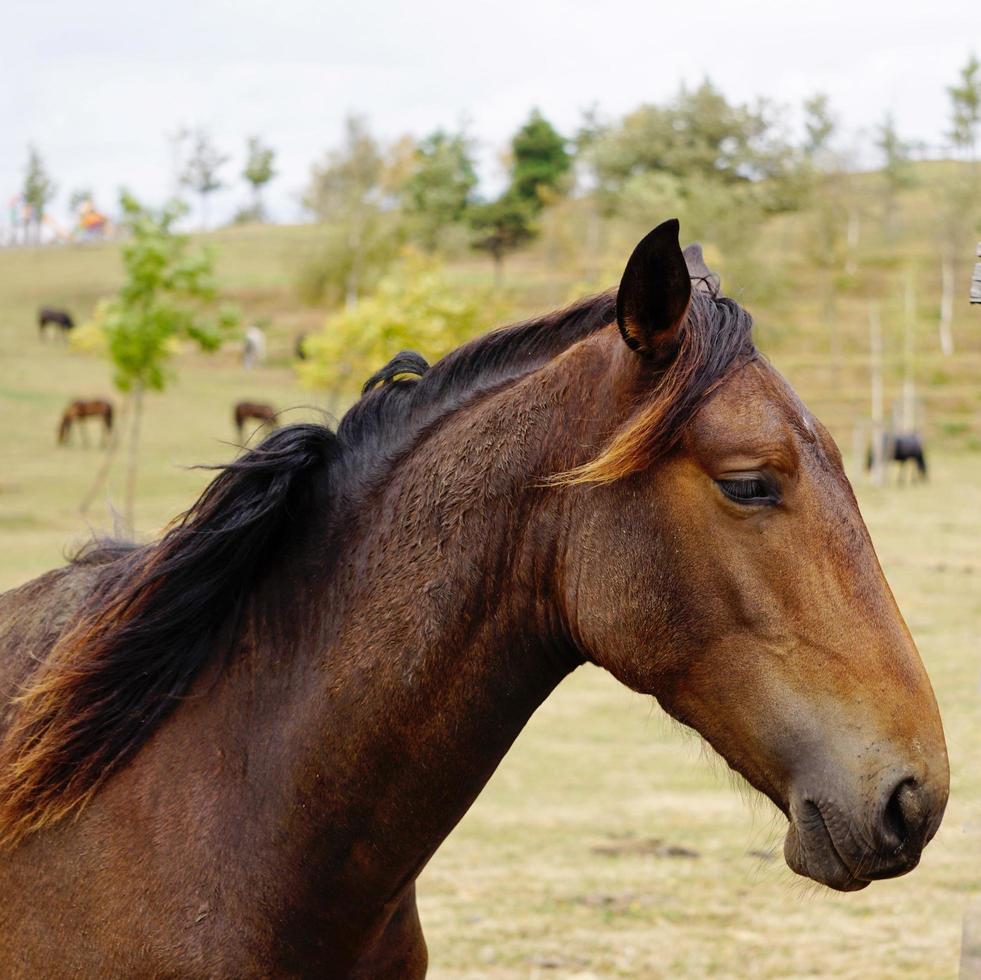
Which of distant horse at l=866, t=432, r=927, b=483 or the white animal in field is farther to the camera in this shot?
the white animal in field

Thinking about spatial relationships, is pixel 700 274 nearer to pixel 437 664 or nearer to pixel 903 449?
pixel 437 664

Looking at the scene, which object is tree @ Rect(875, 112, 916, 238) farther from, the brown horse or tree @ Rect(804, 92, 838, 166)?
the brown horse

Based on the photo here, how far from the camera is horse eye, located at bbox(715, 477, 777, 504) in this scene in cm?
200

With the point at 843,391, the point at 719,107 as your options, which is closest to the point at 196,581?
the point at 843,391

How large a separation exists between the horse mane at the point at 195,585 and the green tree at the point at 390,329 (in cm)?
2426

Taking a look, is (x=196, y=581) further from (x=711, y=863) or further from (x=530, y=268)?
(x=530, y=268)

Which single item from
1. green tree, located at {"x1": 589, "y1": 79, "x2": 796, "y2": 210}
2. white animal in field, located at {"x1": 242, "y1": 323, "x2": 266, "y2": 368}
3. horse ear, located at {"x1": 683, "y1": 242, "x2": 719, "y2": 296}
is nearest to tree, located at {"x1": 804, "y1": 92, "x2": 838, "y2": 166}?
green tree, located at {"x1": 589, "y1": 79, "x2": 796, "y2": 210}

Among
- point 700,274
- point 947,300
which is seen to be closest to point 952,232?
point 947,300

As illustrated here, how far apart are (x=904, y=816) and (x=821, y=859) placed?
155 millimetres

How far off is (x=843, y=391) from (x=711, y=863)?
40129mm

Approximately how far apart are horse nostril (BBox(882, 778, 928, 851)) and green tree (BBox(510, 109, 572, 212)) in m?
61.5

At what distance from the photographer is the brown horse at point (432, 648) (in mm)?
1972

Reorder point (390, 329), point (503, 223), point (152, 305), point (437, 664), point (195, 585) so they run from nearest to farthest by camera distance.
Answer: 1. point (437, 664)
2. point (195, 585)
3. point (152, 305)
4. point (390, 329)
5. point (503, 223)

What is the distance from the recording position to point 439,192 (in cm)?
6269
